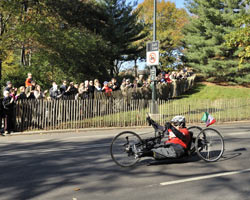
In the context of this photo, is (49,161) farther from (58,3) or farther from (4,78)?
(58,3)

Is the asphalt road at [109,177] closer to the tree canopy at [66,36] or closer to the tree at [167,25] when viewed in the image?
the tree canopy at [66,36]

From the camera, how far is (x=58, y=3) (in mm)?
25625

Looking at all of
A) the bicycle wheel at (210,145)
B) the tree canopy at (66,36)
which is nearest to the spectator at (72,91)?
the tree canopy at (66,36)

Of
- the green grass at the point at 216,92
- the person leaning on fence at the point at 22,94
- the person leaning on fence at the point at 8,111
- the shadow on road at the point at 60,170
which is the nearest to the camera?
the shadow on road at the point at 60,170

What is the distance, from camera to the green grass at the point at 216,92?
2995 cm

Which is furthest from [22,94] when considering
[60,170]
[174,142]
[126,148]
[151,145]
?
[174,142]

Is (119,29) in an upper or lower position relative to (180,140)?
upper

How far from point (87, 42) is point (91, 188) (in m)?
20.0

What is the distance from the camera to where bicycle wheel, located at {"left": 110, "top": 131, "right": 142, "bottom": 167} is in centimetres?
646

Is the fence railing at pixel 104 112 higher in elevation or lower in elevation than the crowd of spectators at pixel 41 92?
lower

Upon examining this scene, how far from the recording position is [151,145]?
258 inches

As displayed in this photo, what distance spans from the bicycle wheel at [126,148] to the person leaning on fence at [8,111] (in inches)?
290

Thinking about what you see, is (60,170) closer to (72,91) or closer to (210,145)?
(210,145)

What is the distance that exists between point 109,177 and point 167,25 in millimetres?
42313
